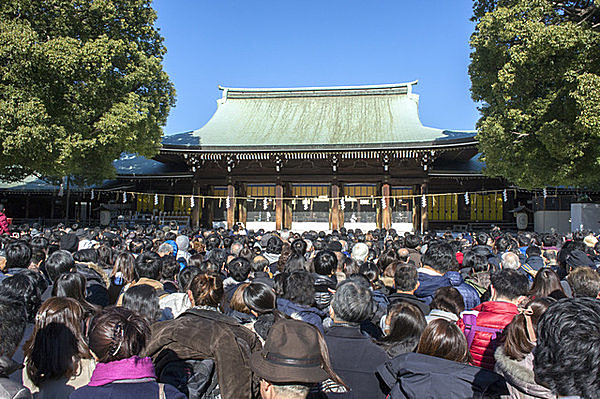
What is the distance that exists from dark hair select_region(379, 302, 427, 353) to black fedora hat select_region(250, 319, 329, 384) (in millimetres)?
1227

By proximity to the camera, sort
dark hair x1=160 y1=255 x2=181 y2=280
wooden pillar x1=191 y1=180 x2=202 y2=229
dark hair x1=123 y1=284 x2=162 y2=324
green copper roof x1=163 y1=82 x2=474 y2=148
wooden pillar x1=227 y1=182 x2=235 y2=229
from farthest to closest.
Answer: wooden pillar x1=191 y1=180 x2=202 y2=229 → green copper roof x1=163 y1=82 x2=474 y2=148 → wooden pillar x1=227 y1=182 x2=235 y2=229 → dark hair x1=160 y1=255 x2=181 y2=280 → dark hair x1=123 y1=284 x2=162 y2=324

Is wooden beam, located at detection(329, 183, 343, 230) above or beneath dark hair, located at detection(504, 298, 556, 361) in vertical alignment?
above

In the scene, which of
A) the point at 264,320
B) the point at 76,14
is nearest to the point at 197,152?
the point at 76,14

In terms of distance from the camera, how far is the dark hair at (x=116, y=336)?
233cm

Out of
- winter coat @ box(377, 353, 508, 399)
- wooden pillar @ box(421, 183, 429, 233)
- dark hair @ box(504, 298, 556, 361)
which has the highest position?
wooden pillar @ box(421, 183, 429, 233)

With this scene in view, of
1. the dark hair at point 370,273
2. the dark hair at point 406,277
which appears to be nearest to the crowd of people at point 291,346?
the dark hair at point 406,277

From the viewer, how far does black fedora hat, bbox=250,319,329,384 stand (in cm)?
214

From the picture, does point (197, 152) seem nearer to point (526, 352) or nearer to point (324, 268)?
point (324, 268)

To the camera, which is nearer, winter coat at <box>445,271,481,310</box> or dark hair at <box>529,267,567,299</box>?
dark hair at <box>529,267,567,299</box>

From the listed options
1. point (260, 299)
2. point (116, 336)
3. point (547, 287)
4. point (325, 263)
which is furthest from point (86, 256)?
point (547, 287)

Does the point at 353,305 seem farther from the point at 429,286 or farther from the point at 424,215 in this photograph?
the point at 424,215

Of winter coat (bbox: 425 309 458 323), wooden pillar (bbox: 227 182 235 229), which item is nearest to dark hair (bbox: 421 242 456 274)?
winter coat (bbox: 425 309 458 323)

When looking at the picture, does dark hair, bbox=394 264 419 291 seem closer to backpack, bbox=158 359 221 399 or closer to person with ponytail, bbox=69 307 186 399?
backpack, bbox=158 359 221 399

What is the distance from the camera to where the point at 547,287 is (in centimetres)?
458
